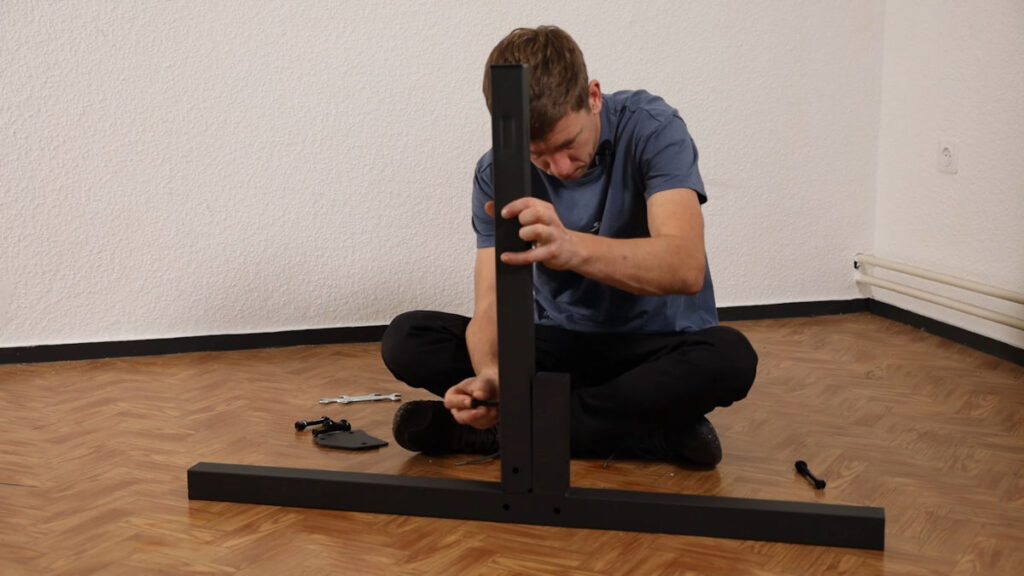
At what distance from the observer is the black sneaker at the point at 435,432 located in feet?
7.75

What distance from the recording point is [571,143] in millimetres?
2006

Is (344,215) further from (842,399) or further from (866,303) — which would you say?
(866,303)

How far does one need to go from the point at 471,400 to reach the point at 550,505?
0.24m

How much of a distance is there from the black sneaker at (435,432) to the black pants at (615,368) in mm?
77

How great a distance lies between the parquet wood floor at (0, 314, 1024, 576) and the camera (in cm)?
183

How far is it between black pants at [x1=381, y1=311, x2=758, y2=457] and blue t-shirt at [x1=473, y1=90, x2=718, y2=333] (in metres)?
0.05

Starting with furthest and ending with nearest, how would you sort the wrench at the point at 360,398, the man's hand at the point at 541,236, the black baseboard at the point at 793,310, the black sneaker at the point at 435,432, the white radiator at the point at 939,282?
1. the black baseboard at the point at 793,310
2. the white radiator at the point at 939,282
3. the wrench at the point at 360,398
4. the black sneaker at the point at 435,432
5. the man's hand at the point at 541,236

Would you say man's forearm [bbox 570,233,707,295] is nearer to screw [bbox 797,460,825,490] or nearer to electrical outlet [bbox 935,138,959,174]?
screw [bbox 797,460,825,490]

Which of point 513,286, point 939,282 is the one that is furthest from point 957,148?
point 513,286

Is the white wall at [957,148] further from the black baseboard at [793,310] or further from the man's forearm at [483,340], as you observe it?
the man's forearm at [483,340]

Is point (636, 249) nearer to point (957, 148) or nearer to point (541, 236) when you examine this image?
point (541, 236)

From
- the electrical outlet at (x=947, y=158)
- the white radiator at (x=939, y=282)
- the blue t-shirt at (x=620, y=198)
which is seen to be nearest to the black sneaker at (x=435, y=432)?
the blue t-shirt at (x=620, y=198)

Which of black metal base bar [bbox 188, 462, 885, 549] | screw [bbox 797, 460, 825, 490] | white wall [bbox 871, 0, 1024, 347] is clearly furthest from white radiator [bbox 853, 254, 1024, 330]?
black metal base bar [bbox 188, 462, 885, 549]

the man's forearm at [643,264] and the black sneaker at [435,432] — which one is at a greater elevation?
the man's forearm at [643,264]
